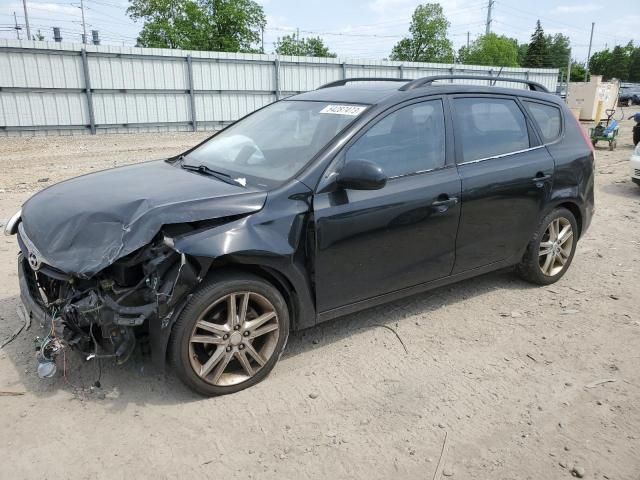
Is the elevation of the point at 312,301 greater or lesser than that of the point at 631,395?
greater

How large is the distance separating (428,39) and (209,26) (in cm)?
2535

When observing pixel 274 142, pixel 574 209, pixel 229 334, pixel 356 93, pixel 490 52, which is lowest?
pixel 229 334

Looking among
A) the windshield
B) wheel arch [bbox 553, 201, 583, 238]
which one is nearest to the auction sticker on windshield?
the windshield

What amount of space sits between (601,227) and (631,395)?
4423 mm

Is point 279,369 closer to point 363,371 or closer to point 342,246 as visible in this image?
point 363,371

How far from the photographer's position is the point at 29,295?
3340 mm

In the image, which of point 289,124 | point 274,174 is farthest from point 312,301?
point 289,124

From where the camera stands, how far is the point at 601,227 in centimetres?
713

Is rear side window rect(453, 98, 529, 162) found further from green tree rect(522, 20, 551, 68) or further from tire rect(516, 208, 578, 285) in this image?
green tree rect(522, 20, 551, 68)

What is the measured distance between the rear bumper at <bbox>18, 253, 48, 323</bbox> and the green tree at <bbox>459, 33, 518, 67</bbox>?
67623 millimetres

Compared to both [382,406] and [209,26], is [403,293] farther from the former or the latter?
[209,26]

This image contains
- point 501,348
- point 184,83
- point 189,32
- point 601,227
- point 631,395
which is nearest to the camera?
point 631,395

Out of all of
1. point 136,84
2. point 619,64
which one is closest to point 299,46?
point 136,84

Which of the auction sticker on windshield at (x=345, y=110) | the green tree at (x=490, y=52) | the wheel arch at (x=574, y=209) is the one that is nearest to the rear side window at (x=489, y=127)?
the wheel arch at (x=574, y=209)
